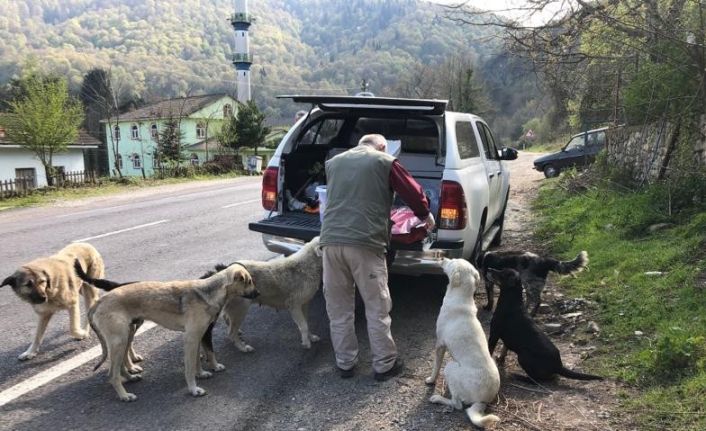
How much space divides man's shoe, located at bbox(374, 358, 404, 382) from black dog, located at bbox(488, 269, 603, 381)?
747mm

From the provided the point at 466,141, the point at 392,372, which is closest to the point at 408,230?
the point at 392,372

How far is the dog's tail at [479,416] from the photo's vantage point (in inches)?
134

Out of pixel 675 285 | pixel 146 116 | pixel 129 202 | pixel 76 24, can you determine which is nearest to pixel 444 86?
pixel 146 116

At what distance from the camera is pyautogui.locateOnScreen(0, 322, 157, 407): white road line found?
12.7 feet

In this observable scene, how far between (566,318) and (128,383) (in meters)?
4.24

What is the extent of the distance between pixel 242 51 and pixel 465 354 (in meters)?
67.6

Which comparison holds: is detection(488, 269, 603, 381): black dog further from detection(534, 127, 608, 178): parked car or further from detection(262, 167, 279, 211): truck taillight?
detection(534, 127, 608, 178): parked car

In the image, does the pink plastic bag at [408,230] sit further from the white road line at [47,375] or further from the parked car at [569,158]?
the parked car at [569,158]

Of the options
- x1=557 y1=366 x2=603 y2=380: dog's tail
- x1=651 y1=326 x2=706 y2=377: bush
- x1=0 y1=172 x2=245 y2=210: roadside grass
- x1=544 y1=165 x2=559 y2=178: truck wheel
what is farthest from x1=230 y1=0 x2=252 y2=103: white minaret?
x1=651 y1=326 x2=706 y2=377: bush

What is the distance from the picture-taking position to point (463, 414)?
369 centimetres

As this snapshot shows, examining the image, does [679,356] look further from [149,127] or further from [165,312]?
[149,127]

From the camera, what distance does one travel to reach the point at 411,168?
21.7ft

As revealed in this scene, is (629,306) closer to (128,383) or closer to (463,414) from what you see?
(463,414)

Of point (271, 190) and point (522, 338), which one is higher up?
point (271, 190)
